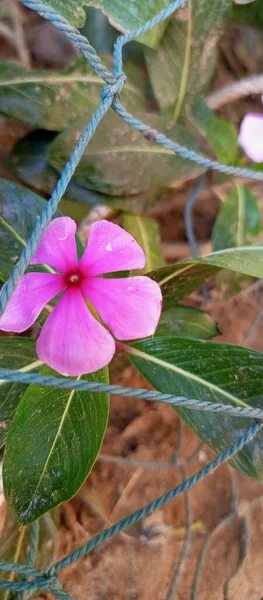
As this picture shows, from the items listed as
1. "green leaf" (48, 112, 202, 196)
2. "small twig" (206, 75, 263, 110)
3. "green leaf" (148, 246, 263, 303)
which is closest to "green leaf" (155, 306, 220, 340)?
A: "green leaf" (148, 246, 263, 303)

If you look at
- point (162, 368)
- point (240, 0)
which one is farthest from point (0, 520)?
point (240, 0)

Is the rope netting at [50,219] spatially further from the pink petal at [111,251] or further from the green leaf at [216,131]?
the green leaf at [216,131]

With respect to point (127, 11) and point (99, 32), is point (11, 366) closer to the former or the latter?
point (127, 11)

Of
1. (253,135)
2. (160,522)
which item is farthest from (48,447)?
(253,135)

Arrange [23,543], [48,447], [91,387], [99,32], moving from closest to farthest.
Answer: [91,387], [48,447], [23,543], [99,32]

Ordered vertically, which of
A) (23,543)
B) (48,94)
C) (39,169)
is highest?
(48,94)

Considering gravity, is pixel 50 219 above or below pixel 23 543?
above

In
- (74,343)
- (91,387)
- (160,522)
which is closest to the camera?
(91,387)
